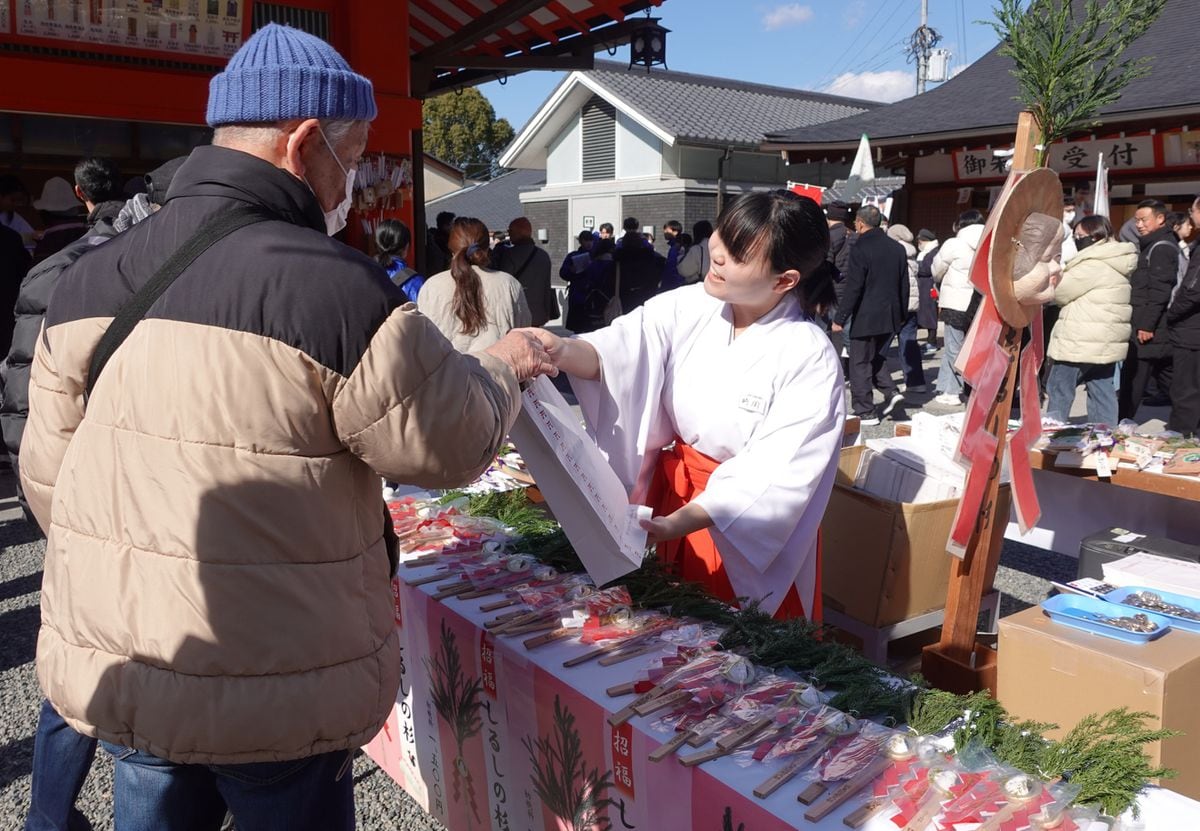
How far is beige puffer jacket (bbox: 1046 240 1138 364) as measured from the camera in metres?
6.22

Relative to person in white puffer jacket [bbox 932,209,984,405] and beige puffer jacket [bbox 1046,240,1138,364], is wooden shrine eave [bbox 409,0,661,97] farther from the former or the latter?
beige puffer jacket [bbox 1046,240,1138,364]

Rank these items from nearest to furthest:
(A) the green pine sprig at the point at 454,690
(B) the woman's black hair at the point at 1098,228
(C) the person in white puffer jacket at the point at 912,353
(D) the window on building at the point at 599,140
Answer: (A) the green pine sprig at the point at 454,690
(B) the woman's black hair at the point at 1098,228
(C) the person in white puffer jacket at the point at 912,353
(D) the window on building at the point at 599,140

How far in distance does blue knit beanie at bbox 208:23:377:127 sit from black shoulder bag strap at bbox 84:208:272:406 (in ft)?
0.50

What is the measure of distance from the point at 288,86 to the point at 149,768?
1015mm

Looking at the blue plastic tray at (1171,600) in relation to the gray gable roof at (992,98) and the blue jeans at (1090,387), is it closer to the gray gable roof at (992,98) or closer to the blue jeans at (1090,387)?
the blue jeans at (1090,387)

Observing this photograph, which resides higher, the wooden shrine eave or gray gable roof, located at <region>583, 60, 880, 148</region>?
gray gable roof, located at <region>583, 60, 880, 148</region>

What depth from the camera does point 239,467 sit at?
3.83ft

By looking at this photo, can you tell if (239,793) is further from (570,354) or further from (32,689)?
(32,689)

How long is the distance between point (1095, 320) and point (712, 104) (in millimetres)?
19224

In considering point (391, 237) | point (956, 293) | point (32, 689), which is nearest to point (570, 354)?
point (32, 689)

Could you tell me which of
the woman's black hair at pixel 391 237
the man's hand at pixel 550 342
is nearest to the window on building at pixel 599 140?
the woman's black hair at pixel 391 237

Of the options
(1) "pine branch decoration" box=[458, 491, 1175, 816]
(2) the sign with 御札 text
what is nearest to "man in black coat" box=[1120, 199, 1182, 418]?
(2) the sign with 御札 text

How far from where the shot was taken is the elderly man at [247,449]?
3.81 ft

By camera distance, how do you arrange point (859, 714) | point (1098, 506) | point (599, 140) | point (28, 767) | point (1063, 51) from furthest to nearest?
1. point (599, 140)
2. point (1098, 506)
3. point (28, 767)
4. point (1063, 51)
5. point (859, 714)
